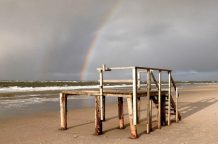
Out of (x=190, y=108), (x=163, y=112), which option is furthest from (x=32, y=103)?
(x=163, y=112)

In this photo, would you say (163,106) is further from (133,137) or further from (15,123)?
(15,123)

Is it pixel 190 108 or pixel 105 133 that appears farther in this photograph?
pixel 190 108

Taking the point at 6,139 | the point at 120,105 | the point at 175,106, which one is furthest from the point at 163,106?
the point at 6,139

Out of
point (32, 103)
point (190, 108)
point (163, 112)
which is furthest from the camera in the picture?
point (32, 103)

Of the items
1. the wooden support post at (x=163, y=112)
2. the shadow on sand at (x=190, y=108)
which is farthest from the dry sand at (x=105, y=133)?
the shadow on sand at (x=190, y=108)

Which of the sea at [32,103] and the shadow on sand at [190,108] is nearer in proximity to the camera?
the shadow on sand at [190,108]

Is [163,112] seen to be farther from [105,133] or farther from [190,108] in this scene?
[190,108]

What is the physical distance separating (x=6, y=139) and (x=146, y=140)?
5.40 metres

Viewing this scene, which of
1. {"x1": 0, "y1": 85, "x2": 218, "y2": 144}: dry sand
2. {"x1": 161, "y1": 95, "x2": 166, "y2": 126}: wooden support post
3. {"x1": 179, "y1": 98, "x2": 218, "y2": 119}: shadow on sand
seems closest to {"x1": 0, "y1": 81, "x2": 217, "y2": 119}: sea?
{"x1": 0, "y1": 85, "x2": 218, "y2": 144}: dry sand

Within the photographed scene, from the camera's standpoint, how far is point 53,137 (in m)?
12.0

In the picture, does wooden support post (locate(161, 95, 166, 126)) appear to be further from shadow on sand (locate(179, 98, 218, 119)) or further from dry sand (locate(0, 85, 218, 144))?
shadow on sand (locate(179, 98, 218, 119))

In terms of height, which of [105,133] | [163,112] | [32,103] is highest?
[163,112]

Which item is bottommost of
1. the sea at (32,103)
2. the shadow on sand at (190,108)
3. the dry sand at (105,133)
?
the dry sand at (105,133)

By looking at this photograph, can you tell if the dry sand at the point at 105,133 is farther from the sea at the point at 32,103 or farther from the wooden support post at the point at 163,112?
the sea at the point at 32,103
